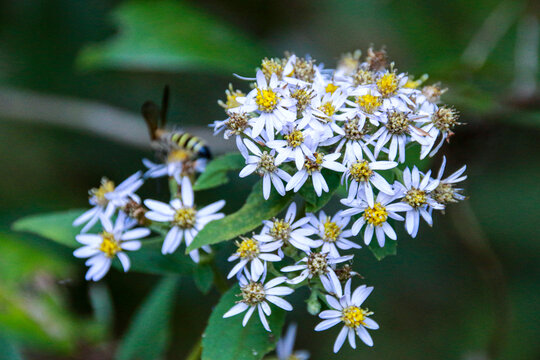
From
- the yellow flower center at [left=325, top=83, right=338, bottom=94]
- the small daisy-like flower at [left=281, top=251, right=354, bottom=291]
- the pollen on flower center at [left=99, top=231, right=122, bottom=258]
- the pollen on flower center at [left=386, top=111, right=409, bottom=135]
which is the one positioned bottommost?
the small daisy-like flower at [left=281, top=251, right=354, bottom=291]

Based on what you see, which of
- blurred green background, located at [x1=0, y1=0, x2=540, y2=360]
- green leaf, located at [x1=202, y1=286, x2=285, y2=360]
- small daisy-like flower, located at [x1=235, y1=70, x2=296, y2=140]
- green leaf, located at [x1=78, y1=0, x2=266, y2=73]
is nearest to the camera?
green leaf, located at [x1=202, y1=286, x2=285, y2=360]

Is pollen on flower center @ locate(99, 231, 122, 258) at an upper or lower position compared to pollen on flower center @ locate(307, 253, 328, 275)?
upper

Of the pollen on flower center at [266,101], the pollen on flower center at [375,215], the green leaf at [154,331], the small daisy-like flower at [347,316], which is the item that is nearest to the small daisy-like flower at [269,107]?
the pollen on flower center at [266,101]

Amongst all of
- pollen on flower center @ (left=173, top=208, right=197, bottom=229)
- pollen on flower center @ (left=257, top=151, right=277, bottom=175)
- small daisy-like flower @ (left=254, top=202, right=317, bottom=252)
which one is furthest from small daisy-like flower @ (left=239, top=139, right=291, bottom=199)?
pollen on flower center @ (left=173, top=208, right=197, bottom=229)

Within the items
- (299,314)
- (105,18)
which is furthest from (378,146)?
(105,18)

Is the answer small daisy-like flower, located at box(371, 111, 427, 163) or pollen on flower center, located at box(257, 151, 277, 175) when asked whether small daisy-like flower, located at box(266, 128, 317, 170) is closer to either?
pollen on flower center, located at box(257, 151, 277, 175)

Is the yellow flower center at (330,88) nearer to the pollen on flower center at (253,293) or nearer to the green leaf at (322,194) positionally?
the green leaf at (322,194)

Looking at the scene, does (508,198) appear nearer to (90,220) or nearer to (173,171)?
(173,171)
